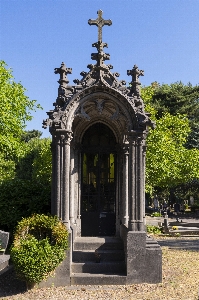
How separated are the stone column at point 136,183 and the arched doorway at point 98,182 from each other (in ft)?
9.02

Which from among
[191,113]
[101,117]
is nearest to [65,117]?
[101,117]

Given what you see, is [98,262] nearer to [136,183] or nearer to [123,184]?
[136,183]

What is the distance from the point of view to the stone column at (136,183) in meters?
9.84

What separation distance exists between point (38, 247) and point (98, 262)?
6.83ft

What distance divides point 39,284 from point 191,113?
43063 millimetres

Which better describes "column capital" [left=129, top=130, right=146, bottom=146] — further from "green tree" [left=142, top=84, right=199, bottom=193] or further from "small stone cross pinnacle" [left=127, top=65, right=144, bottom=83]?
"green tree" [left=142, top=84, right=199, bottom=193]

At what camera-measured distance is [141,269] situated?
31.2 ft

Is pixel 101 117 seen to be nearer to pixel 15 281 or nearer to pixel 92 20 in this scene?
pixel 92 20

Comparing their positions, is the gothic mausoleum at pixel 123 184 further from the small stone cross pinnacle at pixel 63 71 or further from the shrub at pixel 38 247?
the shrub at pixel 38 247

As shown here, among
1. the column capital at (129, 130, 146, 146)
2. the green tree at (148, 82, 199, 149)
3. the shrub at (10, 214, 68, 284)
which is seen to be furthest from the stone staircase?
the green tree at (148, 82, 199, 149)

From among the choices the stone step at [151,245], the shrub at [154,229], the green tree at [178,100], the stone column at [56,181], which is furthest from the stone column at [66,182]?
the green tree at [178,100]

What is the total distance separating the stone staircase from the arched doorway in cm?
135

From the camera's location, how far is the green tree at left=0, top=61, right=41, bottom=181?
66.1 feet

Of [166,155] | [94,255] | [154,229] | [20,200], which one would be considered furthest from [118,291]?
[166,155]
